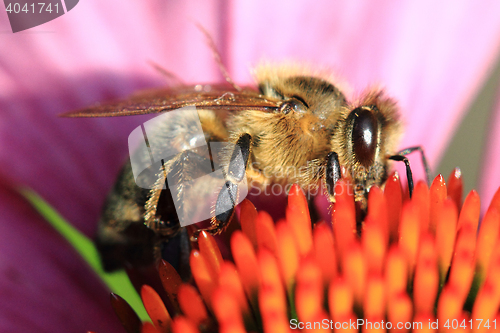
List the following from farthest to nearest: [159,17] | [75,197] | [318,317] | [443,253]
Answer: [159,17], [75,197], [443,253], [318,317]

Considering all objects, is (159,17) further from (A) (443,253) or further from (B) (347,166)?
(A) (443,253)

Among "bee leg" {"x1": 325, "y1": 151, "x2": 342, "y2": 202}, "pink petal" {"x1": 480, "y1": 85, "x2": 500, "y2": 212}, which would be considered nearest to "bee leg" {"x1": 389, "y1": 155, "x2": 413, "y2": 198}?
"bee leg" {"x1": 325, "y1": 151, "x2": 342, "y2": 202}

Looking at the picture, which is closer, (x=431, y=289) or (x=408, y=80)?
(x=431, y=289)

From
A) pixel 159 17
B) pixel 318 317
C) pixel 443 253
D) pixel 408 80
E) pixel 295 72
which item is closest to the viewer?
pixel 318 317

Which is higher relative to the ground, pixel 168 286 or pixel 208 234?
pixel 208 234

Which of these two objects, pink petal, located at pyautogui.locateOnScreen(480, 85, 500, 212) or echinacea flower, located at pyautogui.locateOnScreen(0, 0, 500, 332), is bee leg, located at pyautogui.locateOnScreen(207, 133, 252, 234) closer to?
echinacea flower, located at pyautogui.locateOnScreen(0, 0, 500, 332)

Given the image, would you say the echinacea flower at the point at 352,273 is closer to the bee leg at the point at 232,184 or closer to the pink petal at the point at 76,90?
the bee leg at the point at 232,184

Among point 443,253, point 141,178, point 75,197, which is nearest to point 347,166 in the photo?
point 443,253

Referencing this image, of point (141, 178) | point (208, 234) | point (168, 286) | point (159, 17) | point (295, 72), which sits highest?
point (159, 17)

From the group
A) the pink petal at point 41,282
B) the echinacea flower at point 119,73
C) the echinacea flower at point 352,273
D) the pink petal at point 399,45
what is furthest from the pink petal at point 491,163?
the pink petal at point 41,282
